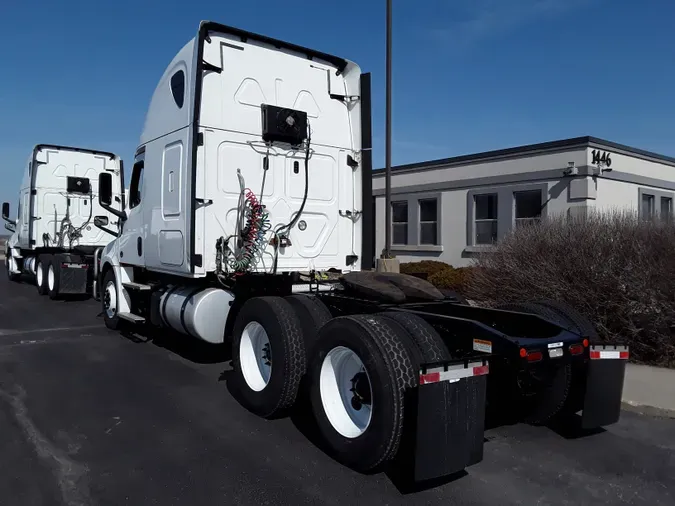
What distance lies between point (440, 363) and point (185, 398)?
3.46 m

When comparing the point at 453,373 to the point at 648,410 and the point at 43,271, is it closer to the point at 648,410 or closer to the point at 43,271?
the point at 648,410

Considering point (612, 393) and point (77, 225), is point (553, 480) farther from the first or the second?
point (77, 225)

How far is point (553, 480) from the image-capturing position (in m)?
4.22

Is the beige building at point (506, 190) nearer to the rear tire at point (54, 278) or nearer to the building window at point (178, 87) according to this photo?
the building window at point (178, 87)

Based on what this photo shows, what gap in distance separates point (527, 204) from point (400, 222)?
5.31 metres

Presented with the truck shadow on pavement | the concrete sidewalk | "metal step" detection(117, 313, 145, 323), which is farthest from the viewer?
"metal step" detection(117, 313, 145, 323)

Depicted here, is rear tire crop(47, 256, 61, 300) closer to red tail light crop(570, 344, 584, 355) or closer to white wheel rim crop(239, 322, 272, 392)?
white wheel rim crop(239, 322, 272, 392)

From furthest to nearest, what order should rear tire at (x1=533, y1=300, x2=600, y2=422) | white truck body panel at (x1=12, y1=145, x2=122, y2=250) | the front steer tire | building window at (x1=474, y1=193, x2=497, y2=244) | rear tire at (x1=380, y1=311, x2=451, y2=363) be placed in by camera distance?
1. building window at (x1=474, y1=193, x2=497, y2=244)
2. white truck body panel at (x1=12, y1=145, x2=122, y2=250)
3. the front steer tire
4. rear tire at (x1=533, y1=300, x2=600, y2=422)
5. rear tire at (x1=380, y1=311, x2=451, y2=363)

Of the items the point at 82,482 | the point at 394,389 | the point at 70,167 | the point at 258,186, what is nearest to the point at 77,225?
the point at 70,167

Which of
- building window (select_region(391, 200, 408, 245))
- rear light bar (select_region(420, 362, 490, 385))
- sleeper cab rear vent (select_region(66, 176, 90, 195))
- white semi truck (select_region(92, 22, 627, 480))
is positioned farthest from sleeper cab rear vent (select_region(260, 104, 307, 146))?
building window (select_region(391, 200, 408, 245))

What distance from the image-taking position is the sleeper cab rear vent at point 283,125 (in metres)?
7.16

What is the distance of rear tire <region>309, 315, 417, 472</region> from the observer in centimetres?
389

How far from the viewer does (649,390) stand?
6402 millimetres

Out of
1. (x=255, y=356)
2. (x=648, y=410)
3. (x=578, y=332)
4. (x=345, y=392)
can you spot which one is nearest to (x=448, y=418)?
(x=345, y=392)
